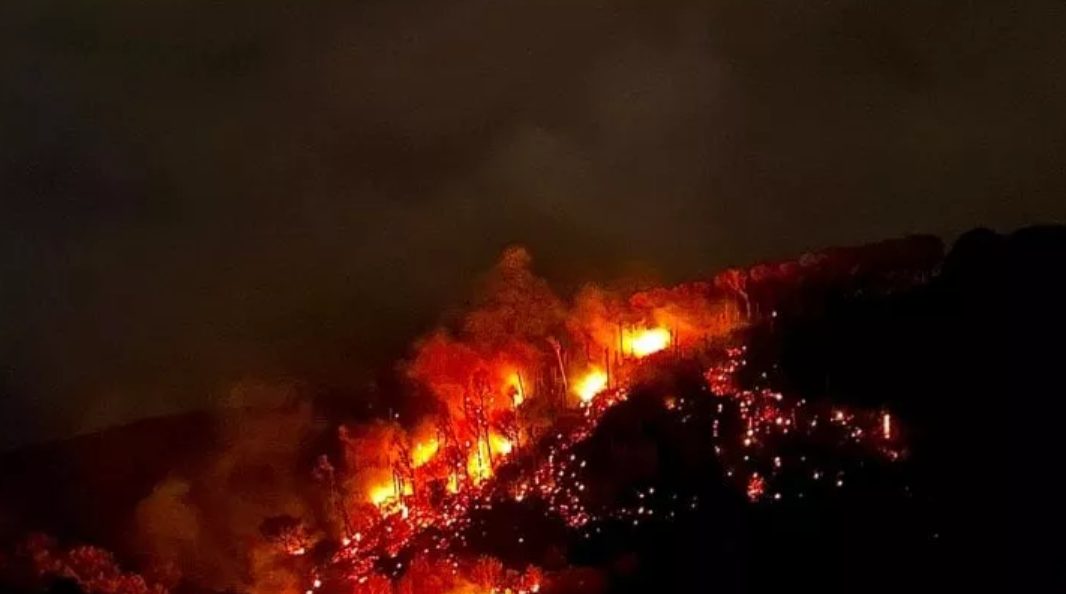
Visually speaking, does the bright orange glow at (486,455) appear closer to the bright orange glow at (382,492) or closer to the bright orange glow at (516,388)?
the bright orange glow at (516,388)

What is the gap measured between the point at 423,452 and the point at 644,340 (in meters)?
1.65

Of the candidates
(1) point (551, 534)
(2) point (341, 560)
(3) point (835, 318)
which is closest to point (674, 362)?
(3) point (835, 318)

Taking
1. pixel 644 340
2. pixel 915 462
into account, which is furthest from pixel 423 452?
pixel 915 462

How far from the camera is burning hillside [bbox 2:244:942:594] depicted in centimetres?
788

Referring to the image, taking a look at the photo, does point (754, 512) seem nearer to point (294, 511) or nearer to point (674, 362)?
point (674, 362)

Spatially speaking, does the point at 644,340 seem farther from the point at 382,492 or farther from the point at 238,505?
the point at 238,505

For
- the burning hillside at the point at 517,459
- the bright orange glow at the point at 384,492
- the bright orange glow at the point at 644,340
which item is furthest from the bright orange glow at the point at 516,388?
the bright orange glow at the point at 384,492

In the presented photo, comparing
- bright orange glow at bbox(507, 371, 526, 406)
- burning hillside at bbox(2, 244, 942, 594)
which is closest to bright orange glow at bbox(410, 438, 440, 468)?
burning hillside at bbox(2, 244, 942, 594)

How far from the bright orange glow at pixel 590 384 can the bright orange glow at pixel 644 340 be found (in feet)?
0.89

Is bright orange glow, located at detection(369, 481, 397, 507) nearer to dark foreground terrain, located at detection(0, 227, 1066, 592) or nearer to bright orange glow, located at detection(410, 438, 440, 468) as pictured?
bright orange glow, located at detection(410, 438, 440, 468)

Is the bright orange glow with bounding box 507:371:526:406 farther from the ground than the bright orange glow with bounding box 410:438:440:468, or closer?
farther from the ground

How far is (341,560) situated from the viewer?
27.6 ft

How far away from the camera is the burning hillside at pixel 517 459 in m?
7.88

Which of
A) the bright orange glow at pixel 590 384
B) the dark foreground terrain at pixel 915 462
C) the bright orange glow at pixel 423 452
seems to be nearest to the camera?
the dark foreground terrain at pixel 915 462
